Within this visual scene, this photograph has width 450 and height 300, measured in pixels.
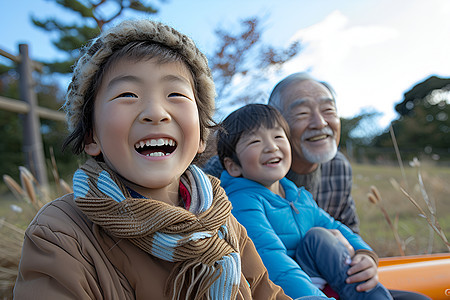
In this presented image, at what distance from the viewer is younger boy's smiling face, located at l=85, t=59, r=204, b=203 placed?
3.61 feet

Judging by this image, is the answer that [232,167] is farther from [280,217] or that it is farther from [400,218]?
[400,218]

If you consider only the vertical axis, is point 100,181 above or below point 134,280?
above

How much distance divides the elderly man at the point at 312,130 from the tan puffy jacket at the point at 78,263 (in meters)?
1.57

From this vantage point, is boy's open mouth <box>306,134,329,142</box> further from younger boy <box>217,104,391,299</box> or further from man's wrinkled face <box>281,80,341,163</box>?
younger boy <box>217,104,391,299</box>

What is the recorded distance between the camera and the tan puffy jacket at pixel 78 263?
909mm

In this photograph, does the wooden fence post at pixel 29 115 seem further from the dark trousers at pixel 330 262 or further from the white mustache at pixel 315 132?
the dark trousers at pixel 330 262

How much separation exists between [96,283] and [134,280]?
0.11 metres

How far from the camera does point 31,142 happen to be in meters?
7.02

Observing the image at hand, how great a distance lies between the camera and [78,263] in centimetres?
94

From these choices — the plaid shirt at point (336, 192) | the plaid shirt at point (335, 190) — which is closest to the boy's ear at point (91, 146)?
the plaid shirt at point (335, 190)

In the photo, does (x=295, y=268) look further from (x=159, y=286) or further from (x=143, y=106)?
(x=143, y=106)

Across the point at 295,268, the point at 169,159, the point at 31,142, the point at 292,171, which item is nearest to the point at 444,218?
the point at 292,171

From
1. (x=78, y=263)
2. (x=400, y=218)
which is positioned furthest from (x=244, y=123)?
(x=400, y=218)

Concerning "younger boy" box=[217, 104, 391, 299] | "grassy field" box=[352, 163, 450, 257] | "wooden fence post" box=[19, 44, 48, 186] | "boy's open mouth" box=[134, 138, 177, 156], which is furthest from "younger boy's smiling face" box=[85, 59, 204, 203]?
"wooden fence post" box=[19, 44, 48, 186]
